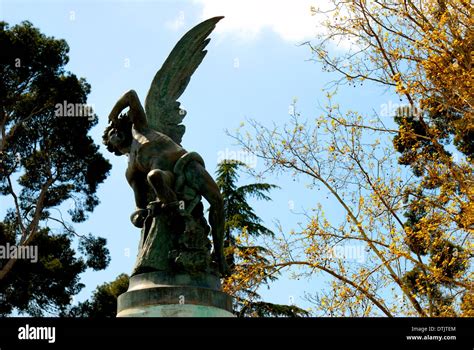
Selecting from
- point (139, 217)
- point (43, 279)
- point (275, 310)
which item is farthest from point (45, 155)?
point (139, 217)

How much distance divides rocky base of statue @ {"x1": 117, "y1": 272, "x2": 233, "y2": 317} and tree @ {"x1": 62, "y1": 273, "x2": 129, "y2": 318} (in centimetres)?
1252

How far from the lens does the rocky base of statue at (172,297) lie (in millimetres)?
6684

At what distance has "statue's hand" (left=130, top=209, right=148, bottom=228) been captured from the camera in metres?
7.57

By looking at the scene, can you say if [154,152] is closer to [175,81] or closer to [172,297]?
[175,81]

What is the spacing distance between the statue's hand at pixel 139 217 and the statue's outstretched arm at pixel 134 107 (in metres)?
0.95

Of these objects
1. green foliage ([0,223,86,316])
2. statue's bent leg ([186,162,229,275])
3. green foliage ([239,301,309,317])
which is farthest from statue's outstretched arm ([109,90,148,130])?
green foliage ([0,223,86,316])

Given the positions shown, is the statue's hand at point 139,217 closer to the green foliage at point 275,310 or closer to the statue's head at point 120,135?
the statue's head at point 120,135

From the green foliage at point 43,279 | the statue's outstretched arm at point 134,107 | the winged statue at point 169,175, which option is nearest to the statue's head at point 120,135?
the winged statue at point 169,175

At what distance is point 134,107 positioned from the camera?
7.76 meters

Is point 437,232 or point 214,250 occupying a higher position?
point 437,232
